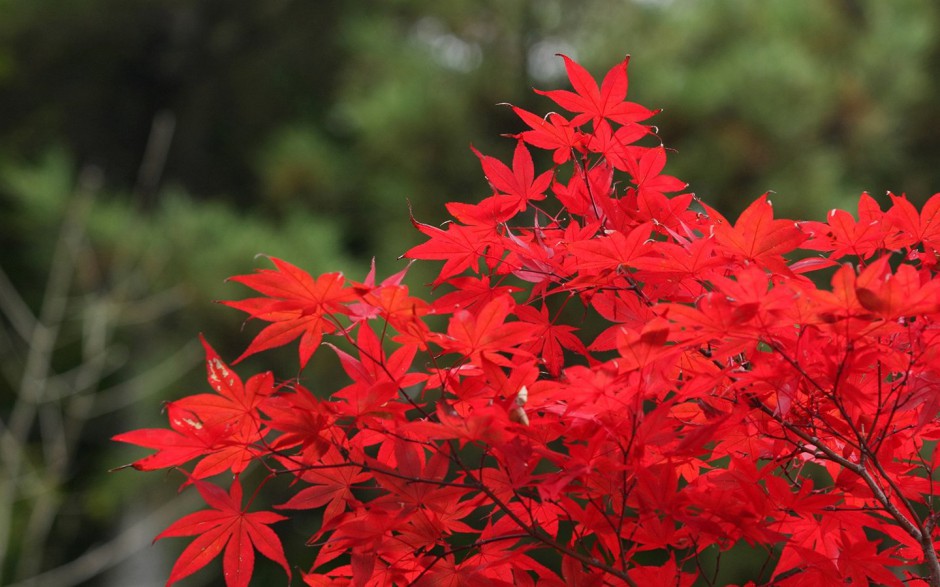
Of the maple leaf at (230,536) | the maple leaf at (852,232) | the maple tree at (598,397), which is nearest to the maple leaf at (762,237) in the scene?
the maple tree at (598,397)

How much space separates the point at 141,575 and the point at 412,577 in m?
3.74

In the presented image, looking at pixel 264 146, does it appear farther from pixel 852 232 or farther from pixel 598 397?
pixel 598 397

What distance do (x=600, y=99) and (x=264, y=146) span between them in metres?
4.51

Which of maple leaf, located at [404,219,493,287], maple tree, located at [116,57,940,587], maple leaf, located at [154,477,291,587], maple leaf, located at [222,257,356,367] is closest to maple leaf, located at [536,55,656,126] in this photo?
maple tree, located at [116,57,940,587]

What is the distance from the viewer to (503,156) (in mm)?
3875

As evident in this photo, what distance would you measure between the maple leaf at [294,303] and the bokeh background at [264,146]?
8.65 feet

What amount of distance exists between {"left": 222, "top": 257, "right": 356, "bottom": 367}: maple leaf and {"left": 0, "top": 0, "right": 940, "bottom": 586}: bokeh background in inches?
104

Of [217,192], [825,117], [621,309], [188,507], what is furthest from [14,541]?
[621,309]

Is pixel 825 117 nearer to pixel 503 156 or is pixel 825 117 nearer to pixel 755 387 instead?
pixel 503 156

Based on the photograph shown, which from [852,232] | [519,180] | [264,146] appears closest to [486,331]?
[519,180]

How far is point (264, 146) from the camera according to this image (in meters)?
5.16

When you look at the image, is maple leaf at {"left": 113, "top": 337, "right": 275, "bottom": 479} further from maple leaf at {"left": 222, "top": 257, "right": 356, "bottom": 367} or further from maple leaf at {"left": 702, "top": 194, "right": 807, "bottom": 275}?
maple leaf at {"left": 702, "top": 194, "right": 807, "bottom": 275}

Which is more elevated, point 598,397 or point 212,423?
point 212,423

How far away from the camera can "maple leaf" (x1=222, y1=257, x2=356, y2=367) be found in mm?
683
